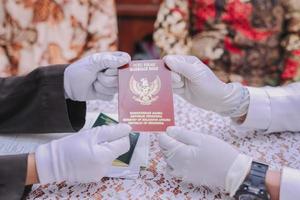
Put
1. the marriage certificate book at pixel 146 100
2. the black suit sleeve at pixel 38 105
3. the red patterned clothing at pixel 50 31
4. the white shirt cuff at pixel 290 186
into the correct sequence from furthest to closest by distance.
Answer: the red patterned clothing at pixel 50 31 → the black suit sleeve at pixel 38 105 → the marriage certificate book at pixel 146 100 → the white shirt cuff at pixel 290 186

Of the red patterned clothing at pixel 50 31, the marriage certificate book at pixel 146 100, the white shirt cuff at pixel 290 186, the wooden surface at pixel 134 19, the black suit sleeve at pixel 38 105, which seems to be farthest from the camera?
the wooden surface at pixel 134 19

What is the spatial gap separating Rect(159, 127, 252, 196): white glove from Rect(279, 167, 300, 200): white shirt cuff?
77mm

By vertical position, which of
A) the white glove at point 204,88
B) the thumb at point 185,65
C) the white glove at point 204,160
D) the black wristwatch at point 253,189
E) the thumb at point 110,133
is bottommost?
the black wristwatch at point 253,189

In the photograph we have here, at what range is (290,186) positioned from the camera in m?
0.76

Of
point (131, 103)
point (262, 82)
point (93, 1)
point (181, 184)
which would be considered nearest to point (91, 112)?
point (131, 103)

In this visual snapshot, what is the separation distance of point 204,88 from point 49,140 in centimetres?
44

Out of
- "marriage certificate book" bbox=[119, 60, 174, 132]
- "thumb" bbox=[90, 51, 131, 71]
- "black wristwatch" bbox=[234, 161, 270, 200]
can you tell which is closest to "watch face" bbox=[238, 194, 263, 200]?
"black wristwatch" bbox=[234, 161, 270, 200]

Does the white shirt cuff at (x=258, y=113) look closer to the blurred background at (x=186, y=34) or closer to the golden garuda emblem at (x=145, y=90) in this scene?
the golden garuda emblem at (x=145, y=90)

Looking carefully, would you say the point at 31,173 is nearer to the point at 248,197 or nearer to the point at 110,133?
the point at 110,133

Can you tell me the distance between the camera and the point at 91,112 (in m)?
1.12

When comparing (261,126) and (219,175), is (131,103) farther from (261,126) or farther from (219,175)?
(261,126)

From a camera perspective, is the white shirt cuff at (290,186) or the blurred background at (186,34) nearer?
the white shirt cuff at (290,186)

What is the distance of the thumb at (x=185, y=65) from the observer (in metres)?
0.91

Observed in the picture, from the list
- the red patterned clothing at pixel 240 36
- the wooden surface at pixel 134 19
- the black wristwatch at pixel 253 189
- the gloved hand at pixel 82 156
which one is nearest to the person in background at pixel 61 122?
the gloved hand at pixel 82 156
